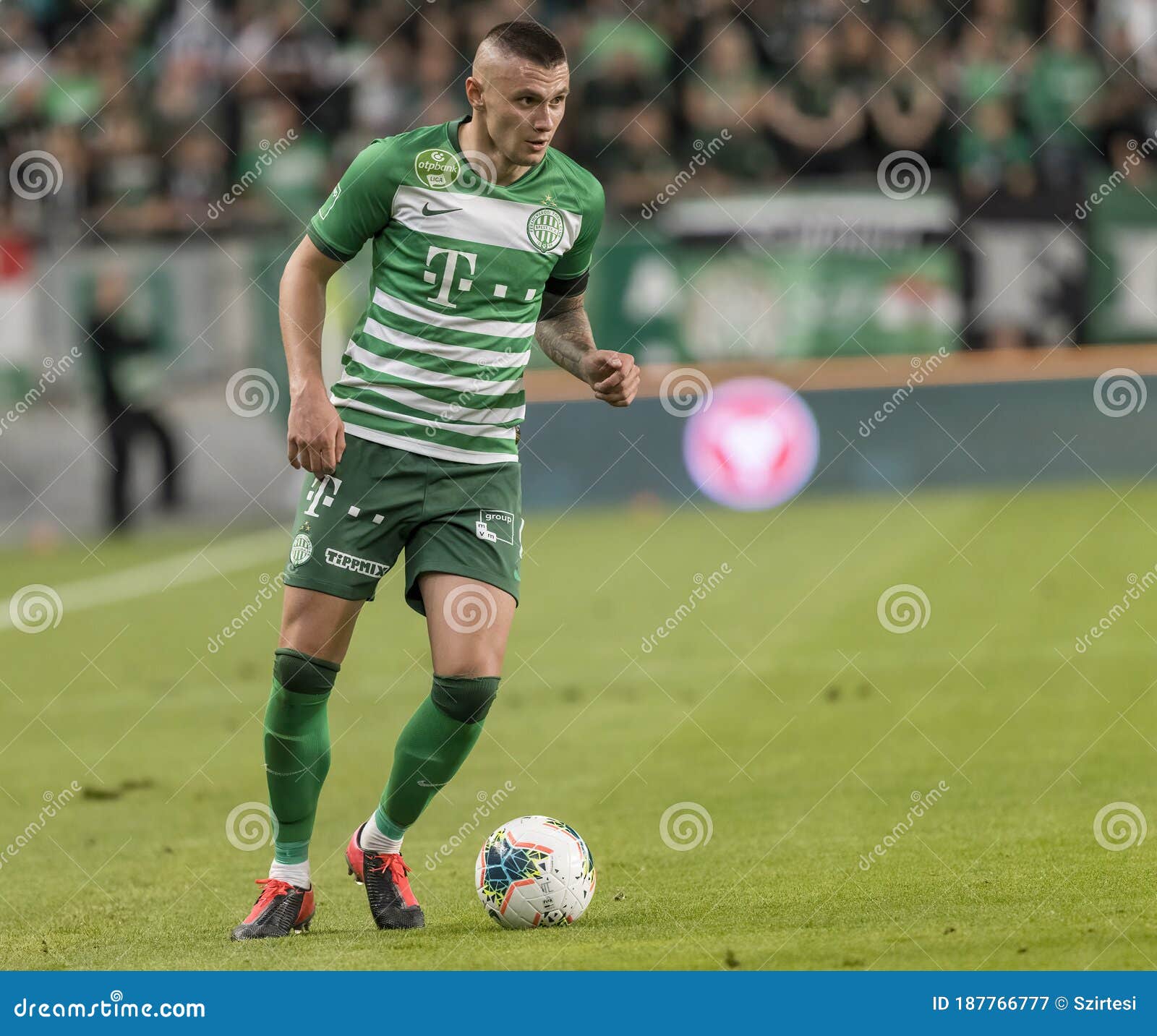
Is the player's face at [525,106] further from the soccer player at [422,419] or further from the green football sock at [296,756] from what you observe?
the green football sock at [296,756]

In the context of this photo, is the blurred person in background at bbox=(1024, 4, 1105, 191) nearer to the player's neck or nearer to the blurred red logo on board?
the blurred red logo on board

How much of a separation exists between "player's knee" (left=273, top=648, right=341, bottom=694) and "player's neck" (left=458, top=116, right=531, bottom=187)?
1.44 metres

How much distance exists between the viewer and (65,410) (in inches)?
720

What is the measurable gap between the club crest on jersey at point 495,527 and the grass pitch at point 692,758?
3.63 feet

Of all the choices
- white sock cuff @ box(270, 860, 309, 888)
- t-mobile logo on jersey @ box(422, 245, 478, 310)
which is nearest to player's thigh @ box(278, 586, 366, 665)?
white sock cuff @ box(270, 860, 309, 888)

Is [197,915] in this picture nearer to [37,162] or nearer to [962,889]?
[962,889]

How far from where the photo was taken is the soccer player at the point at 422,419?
5031mm

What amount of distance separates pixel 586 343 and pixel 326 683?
4.20 ft

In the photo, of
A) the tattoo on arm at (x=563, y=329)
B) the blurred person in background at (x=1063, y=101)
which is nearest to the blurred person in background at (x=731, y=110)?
the blurred person in background at (x=1063, y=101)

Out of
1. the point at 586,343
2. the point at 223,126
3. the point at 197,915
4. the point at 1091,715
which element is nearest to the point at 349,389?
the point at 586,343

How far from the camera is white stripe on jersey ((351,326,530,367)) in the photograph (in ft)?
16.9

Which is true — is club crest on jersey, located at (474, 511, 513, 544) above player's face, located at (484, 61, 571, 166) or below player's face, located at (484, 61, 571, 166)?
below

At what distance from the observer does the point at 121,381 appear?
17.8 m

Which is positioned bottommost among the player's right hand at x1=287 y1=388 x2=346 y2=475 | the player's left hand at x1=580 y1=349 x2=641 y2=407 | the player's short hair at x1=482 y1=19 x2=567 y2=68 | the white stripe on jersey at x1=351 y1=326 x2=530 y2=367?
the player's right hand at x1=287 y1=388 x2=346 y2=475
